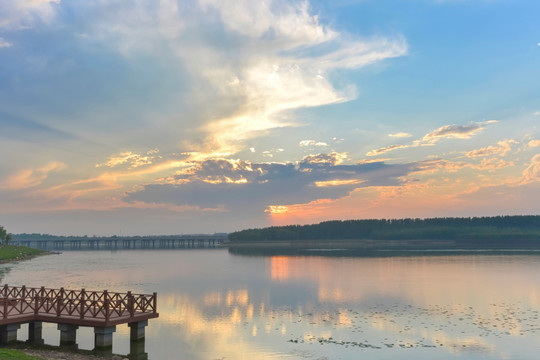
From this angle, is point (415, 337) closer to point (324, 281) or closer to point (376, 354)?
point (376, 354)

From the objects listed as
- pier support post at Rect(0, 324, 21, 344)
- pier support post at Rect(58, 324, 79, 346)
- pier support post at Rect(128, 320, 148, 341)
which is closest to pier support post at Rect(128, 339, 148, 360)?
pier support post at Rect(128, 320, 148, 341)

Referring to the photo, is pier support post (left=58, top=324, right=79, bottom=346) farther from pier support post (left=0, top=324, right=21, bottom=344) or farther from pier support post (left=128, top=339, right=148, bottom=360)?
pier support post (left=128, top=339, right=148, bottom=360)

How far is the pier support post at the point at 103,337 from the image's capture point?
36.4 m

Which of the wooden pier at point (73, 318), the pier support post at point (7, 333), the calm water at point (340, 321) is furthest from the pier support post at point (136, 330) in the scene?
the pier support post at point (7, 333)

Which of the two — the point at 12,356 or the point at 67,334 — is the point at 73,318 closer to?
the point at 67,334

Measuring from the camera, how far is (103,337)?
36.5 meters

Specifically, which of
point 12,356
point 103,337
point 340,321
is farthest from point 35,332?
point 340,321

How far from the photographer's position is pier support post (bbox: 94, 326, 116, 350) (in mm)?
36375

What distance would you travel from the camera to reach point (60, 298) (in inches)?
1526

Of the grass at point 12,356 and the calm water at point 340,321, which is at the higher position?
the grass at point 12,356

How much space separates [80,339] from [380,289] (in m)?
50.0

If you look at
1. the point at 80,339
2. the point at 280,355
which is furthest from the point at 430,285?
the point at 80,339

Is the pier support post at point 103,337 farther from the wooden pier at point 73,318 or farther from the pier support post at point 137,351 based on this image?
the pier support post at point 137,351

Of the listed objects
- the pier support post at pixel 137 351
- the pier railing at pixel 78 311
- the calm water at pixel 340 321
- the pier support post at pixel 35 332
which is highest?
the pier railing at pixel 78 311
